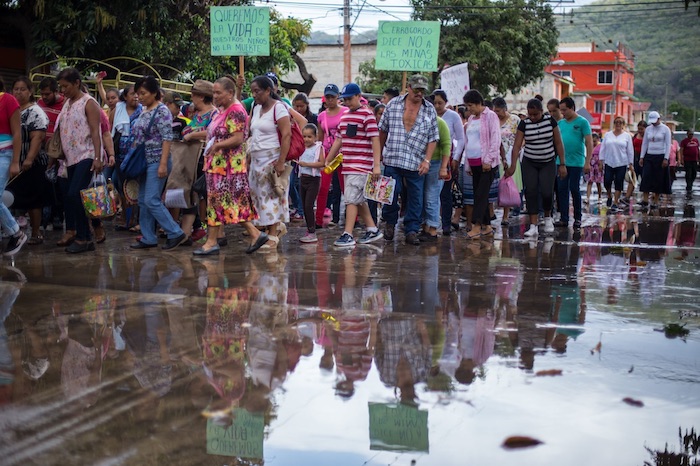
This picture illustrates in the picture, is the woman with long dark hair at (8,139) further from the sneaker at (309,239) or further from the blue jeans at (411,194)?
the blue jeans at (411,194)

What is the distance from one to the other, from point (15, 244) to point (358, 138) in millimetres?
3887

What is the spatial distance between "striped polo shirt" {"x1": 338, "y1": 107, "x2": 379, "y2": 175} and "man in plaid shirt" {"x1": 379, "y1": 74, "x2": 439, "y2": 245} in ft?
1.01

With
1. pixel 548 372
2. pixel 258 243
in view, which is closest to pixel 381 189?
pixel 258 243

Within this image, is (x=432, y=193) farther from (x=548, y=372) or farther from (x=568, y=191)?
(x=548, y=372)

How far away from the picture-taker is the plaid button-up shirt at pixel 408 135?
394 inches

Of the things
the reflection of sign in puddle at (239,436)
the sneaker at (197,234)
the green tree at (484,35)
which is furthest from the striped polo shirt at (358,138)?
the green tree at (484,35)

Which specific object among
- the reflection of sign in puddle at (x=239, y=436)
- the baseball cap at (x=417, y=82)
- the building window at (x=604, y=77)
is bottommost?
the reflection of sign in puddle at (x=239, y=436)

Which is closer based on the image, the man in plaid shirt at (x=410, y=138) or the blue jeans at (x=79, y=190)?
the blue jeans at (x=79, y=190)

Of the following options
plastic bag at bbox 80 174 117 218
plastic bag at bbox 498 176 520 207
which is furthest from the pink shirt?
plastic bag at bbox 498 176 520 207

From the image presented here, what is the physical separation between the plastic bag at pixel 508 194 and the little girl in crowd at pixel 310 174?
261 cm

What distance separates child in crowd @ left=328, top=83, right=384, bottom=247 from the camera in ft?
32.1

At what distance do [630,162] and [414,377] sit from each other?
14.6 m

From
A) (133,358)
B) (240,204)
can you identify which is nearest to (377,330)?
(133,358)

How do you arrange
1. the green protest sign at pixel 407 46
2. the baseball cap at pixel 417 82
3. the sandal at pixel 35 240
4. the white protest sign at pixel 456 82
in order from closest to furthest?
the baseball cap at pixel 417 82 → the sandal at pixel 35 240 → the green protest sign at pixel 407 46 → the white protest sign at pixel 456 82
